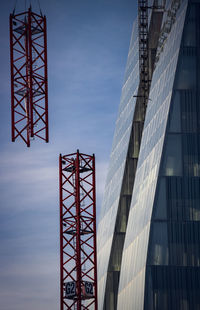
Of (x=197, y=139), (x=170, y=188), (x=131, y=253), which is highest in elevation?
(x=197, y=139)

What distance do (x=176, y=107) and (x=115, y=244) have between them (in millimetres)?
32852

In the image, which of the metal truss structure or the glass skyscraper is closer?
the glass skyscraper

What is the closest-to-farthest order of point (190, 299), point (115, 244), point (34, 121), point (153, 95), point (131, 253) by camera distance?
point (34, 121), point (190, 299), point (131, 253), point (153, 95), point (115, 244)

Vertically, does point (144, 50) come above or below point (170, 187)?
above

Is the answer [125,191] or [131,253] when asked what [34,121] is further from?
[125,191]

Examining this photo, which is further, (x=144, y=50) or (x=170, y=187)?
(x=144, y=50)

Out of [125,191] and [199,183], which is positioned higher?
[125,191]

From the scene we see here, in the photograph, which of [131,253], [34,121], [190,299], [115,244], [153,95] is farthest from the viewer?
[115,244]

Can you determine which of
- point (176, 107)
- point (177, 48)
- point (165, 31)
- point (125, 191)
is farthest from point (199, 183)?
point (125, 191)

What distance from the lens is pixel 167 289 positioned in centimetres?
7719

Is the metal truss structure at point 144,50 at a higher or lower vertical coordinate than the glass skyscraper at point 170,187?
higher

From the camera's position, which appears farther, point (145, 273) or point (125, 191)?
point (125, 191)

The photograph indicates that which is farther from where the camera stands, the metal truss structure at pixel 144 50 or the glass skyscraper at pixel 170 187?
the metal truss structure at pixel 144 50

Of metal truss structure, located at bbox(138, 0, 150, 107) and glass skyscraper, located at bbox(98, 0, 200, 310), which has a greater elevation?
metal truss structure, located at bbox(138, 0, 150, 107)
